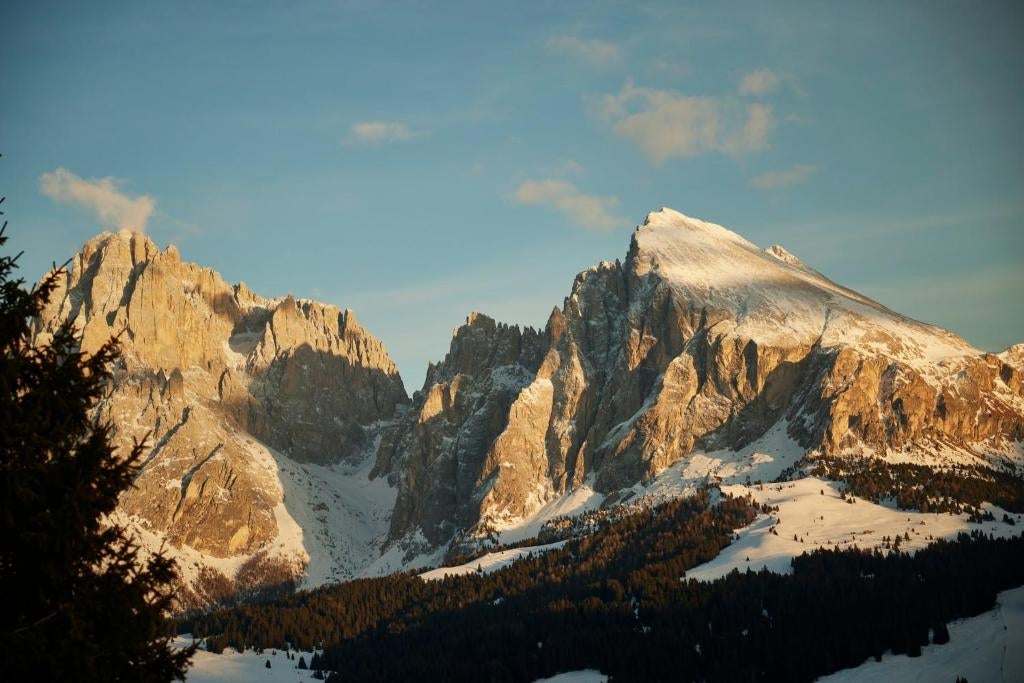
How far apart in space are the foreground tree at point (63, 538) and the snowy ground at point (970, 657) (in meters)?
122

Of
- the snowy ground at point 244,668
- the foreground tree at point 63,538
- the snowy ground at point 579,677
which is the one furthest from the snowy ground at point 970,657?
the foreground tree at point 63,538

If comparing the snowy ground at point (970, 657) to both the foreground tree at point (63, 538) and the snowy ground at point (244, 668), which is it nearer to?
the snowy ground at point (244, 668)

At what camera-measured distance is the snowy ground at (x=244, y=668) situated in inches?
6919

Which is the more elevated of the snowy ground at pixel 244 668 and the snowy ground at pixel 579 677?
the snowy ground at pixel 244 668

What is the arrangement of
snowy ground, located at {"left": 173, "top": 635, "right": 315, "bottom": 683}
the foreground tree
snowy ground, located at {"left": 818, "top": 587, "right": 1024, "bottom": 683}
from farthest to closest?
snowy ground, located at {"left": 173, "top": 635, "right": 315, "bottom": 683} → snowy ground, located at {"left": 818, "top": 587, "right": 1024, "bottom": 683} → the foreground tree

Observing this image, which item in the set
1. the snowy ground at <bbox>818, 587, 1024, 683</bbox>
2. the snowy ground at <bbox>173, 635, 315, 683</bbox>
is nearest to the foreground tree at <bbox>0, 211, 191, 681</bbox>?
the snowy ground at <bbox>818, 587, 1024, 683</bbox>

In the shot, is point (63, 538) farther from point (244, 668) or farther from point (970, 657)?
point (244, 668)

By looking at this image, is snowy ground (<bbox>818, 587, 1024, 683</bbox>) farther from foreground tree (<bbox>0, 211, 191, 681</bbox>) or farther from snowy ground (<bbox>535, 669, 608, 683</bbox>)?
foreground tree (<bbox>0, 211, 191, 681</bbox>)

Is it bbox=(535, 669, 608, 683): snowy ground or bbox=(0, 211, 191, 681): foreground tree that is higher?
bbox=(0, 211, 191, 681): foreground tree

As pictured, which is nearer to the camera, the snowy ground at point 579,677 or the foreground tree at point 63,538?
the foreground tree at point 63,538

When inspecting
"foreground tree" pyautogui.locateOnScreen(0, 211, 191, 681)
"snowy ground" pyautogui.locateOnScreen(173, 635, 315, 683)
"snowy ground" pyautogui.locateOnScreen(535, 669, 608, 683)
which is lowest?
"snowy ground" pyautogui.locateOnScreen(535, 669, 608, 683)

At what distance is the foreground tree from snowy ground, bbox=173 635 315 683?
6175 inches

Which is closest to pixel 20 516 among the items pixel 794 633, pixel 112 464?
pixel 112 464

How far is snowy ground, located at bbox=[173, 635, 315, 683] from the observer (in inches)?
6919
